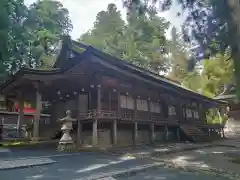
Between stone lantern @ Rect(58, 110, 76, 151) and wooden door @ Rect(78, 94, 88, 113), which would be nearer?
stone lantern @ Rect(58, 110, 76, 151)

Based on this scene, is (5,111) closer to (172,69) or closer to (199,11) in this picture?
(199,11)

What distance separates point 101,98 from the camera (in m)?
16.2

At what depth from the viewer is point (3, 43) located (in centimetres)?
2200

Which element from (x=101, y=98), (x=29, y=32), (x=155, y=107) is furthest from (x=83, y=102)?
(x=29, y=32)

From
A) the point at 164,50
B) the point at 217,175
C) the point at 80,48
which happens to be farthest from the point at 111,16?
the point at 217,175

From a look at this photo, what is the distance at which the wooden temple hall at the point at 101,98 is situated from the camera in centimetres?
1437

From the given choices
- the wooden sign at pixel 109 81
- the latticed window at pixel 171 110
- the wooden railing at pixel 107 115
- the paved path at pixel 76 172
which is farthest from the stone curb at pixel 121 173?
the latticed window at pixel 171 110

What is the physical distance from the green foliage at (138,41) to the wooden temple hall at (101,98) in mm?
19789

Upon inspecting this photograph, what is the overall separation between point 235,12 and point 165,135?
15573mm

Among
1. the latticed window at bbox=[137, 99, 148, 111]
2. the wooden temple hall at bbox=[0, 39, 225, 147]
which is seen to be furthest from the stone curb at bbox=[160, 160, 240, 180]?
the latticed window at bbox=[137, 99, 148, 111]

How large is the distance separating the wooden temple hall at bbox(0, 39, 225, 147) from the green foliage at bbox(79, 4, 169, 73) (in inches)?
779

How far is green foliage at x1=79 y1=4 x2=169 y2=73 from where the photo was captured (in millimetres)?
41125

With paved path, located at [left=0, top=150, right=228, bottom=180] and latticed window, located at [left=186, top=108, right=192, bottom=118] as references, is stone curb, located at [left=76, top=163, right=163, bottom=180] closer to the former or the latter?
paved path, located at [left=0, top=150, right=228, bottom=180]

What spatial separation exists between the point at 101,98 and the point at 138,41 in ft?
92.2
